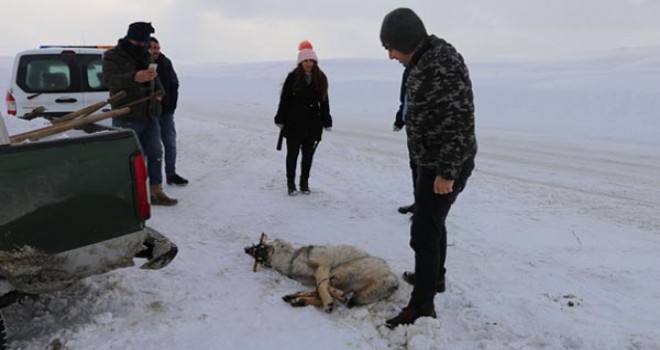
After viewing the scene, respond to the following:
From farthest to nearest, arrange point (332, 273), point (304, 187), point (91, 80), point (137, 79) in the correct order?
1. point (91, 80)
2. point (304, 187)
3. point (137, 79)
4. point (332, 273)

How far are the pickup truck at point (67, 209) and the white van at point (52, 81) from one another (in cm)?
530

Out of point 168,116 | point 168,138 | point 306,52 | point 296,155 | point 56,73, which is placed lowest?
point 296,155

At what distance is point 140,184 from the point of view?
2.96 m

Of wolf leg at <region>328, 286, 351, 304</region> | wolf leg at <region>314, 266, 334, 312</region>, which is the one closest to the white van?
wolf leg at <region>314, 266, 334, 312</region>

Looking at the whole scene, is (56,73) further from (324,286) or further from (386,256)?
(324,286)

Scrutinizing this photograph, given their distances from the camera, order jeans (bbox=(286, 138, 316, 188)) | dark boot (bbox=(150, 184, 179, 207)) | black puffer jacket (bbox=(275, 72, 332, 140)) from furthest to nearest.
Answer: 1. jeans (bbox=(286, 138, 316, 188))
2. black puffer jacket (bbox=(275, 72, 332, 140))
3. dark boot (bbox=(150, 184, 179, 207))

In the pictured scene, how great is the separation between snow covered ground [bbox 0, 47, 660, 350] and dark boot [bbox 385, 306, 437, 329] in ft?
0.20

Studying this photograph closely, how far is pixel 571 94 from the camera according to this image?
1998cm

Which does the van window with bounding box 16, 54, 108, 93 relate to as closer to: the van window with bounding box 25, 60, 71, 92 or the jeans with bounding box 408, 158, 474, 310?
the van window with bounding box 25, 60, 71, 92

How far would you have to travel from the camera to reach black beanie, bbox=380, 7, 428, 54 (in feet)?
10.1

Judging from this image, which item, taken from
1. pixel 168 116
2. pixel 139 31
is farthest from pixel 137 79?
pixel 168 116

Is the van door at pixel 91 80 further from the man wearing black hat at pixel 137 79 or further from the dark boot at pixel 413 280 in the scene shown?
the dark boot at pixel 413 280

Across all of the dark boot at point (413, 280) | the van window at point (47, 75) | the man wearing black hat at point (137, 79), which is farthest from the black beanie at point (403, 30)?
the van window at point (47, 75)

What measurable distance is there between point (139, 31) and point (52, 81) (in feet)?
10.6
